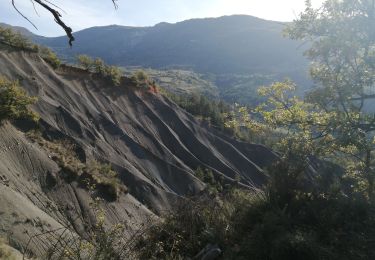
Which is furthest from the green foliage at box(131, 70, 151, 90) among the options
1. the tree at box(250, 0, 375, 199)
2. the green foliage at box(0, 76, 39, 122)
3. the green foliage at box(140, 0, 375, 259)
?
the tree at box(250, 0, 375, 199)

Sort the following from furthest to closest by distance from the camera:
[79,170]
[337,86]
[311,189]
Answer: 1. [79,170]
2. [337,86]
3. [311,189]

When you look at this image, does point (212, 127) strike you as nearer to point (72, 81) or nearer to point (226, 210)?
point (72, 81)

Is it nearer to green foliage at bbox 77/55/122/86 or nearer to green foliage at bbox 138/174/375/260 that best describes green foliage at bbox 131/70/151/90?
green foliage at bbox 77/55/122/86

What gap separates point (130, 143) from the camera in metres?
39.2

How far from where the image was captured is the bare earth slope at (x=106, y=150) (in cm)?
2033

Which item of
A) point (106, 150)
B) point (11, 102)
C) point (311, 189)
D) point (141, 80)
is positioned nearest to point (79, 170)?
point (11, 102)

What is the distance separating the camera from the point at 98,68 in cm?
4391

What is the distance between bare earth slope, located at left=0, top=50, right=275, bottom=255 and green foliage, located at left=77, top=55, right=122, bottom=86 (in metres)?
1.10

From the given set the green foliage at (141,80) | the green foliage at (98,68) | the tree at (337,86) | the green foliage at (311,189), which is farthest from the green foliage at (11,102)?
the green foliage at (141,80)

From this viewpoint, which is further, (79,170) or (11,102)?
(79,170)

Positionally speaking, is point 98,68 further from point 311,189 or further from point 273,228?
point 273,228

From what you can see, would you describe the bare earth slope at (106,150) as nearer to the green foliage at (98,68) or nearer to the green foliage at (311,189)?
the green foliage at (98,68)

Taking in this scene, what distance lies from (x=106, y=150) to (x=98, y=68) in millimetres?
12047

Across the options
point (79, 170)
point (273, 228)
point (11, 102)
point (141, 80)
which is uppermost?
point (273, 228)
